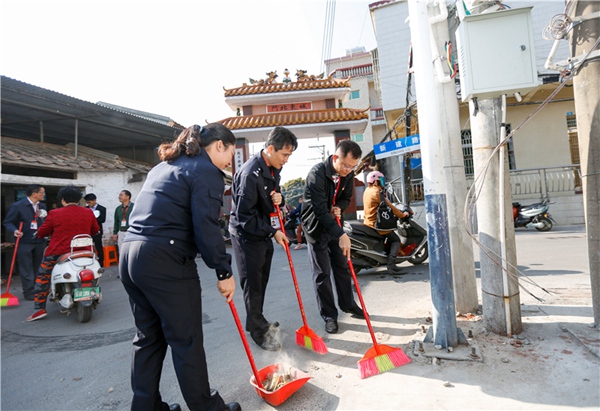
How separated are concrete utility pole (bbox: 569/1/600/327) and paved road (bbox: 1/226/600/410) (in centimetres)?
67

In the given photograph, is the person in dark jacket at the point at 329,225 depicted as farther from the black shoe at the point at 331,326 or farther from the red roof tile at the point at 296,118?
the red roof tile at the point at 296,118

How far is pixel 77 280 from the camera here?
Result: 14.0ft

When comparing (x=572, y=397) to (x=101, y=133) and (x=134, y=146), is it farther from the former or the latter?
(x=134, y=146)

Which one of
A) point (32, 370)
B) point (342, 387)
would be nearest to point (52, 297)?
point (32, 370)

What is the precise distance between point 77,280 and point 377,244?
4.23m

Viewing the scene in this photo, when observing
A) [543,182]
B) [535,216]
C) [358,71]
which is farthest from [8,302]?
[358,71]

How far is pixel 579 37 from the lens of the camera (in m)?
2.65

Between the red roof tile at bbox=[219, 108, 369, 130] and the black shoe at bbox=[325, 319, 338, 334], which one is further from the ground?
the red roof tile at bbox=[219, 108, 369, 130]

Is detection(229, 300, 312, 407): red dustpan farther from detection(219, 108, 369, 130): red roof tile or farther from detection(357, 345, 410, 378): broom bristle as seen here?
detection(219, 108, 369, 130): red roof tile

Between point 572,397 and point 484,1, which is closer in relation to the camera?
point 572,397

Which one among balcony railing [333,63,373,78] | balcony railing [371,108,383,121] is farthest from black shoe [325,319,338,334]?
balcony railing [333,63,373,78]

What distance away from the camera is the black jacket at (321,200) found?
329 centimetres

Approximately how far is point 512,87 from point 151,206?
2655mm

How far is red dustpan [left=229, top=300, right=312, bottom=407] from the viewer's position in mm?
2156
